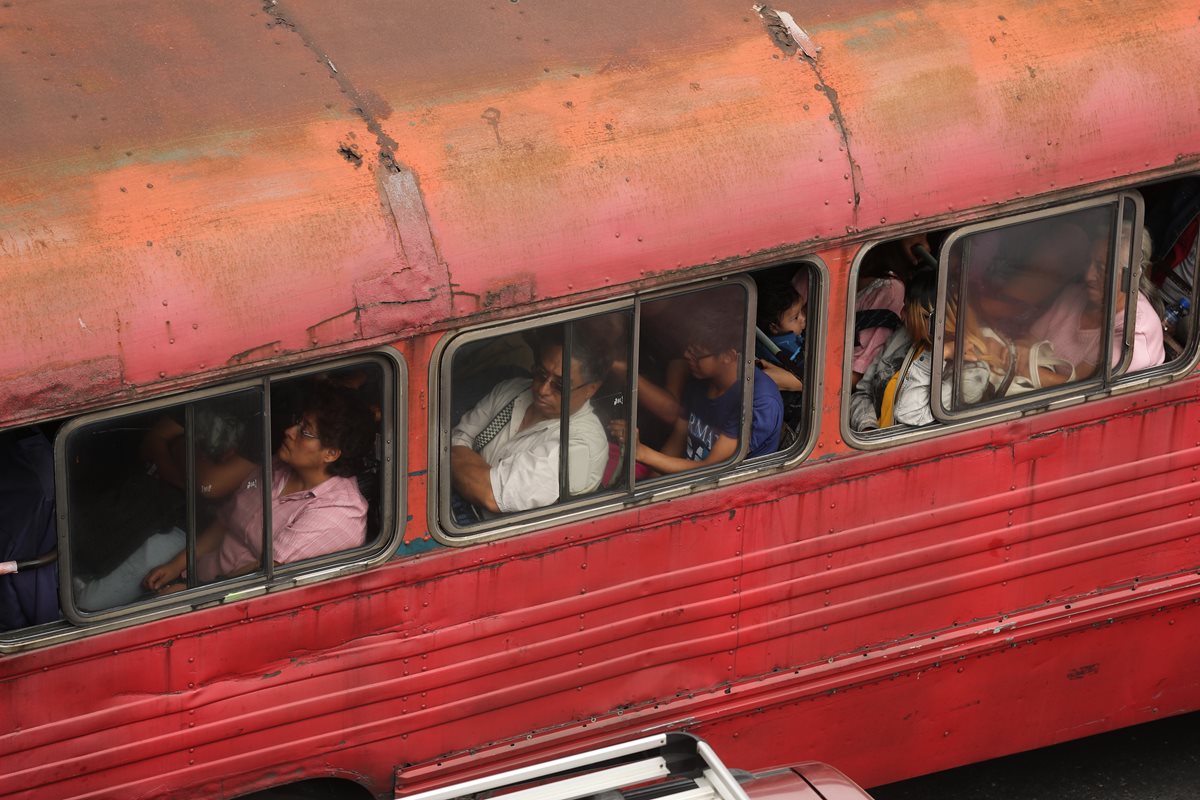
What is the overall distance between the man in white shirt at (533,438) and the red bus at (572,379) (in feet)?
0.04

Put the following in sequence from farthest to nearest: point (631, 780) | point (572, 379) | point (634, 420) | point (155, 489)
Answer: point (634, 420) → point (572, 379) → point (155, 489) → point (631, 780)

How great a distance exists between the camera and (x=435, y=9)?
16.3 feet

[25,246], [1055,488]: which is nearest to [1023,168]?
[1055,488]

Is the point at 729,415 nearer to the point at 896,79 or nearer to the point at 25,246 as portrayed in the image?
the point at 896,79

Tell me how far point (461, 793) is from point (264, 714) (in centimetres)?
78

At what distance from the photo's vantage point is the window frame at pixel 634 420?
462cm

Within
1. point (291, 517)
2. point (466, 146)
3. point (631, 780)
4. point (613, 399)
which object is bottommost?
point (631, 780)

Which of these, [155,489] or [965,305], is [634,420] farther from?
[155,489]

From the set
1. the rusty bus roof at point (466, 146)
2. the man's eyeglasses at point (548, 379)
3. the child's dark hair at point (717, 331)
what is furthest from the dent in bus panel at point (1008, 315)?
the man's eyeglasses at point (548, 379)

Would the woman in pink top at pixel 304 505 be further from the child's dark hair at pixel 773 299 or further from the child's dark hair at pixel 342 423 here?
the child's dark hair at pixel 773 299

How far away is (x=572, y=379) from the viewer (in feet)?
15.7

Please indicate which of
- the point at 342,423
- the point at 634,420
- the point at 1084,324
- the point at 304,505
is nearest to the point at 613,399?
the point at 634,420

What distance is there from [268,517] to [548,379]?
90cm

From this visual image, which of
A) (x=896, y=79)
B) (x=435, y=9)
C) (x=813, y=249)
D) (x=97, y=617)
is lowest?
(x=97, y=617)
